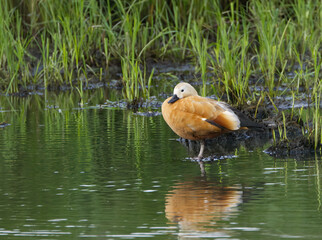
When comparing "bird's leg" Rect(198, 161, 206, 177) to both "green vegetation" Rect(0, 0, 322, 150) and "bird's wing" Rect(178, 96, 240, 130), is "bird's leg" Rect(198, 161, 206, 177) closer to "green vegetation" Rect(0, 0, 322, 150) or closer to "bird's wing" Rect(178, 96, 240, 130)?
"bird's wing" Rect(178, 96, 240, 130)

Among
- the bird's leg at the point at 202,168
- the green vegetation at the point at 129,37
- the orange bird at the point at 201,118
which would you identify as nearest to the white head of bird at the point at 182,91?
the orange bird at the point at 201,118

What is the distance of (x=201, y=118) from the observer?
248 inches

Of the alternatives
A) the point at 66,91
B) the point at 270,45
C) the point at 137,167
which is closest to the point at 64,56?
the point at 66,91

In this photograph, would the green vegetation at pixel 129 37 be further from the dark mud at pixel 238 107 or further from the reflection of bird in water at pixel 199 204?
the reflection of bird in water at pixel 199 204

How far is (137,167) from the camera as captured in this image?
5891 millimetres

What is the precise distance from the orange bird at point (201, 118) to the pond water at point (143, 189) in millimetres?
228

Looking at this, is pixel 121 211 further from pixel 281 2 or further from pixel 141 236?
pixel 281 2

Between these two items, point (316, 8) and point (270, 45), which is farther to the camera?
point (316, 8)

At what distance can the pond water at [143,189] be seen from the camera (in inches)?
162

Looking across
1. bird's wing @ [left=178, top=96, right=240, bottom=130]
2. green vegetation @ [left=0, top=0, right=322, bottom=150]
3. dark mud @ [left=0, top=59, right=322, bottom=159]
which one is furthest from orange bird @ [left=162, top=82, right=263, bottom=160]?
green vegetation @ [left=0, top=0, right=322, bottom=150]

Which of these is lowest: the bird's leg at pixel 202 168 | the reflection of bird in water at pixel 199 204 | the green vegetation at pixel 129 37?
the reflection of bird in water at pixel 199 204

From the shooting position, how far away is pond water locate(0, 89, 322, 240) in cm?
411

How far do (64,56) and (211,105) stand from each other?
5141 mm

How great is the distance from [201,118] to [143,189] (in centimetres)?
138
